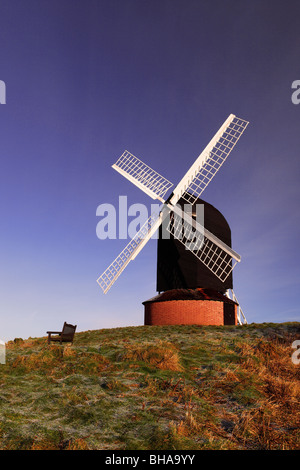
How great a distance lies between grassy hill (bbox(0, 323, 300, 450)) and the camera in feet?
18.3

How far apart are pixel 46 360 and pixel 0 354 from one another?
9.63 feet

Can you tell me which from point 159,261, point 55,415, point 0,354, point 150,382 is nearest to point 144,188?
point 159,261

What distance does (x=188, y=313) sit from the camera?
22.9 meters

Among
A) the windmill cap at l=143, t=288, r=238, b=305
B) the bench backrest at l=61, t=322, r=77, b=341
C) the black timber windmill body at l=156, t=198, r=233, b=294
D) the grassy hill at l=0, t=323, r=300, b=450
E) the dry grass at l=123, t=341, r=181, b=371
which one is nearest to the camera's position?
the grassy hill at l=0, t=323, r=300, b=450

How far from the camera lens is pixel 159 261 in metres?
26.9

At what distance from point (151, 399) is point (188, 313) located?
1595cm

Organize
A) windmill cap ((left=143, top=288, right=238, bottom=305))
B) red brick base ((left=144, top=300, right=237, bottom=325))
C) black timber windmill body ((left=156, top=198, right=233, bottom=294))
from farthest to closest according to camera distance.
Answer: black timber windmill body ((left=156, top=198, right=233, bottom=294)) → windmill cap ((left=143, top=288, right=238, bottom=305)) → red brick base ((left=144, top=300, right=237, bottom=325))

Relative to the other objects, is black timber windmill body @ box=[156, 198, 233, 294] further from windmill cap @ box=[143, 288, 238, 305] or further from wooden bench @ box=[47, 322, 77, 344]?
wooden bench @ box=[47, 322, 77, 344]

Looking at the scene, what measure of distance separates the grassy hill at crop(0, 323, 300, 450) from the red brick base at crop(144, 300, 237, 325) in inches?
426

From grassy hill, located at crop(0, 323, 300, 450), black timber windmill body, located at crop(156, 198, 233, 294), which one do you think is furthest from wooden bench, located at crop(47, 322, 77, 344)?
black timber windmill body, located at crop(156, 198, 233, 294)

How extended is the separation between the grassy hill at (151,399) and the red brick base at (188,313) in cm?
1082

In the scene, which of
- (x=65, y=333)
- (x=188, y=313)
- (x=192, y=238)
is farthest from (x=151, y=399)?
(x=192, y=238)

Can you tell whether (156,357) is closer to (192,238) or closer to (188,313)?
(188,313)

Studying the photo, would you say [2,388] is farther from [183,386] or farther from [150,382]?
[183,386]
